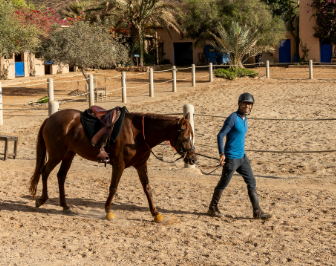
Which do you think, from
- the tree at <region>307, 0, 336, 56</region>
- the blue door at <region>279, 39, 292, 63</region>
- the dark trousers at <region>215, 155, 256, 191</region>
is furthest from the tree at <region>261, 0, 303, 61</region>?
the dark trousers at <region>215, 155, 256, 191</region>

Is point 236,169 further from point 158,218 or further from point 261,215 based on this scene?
point 158,218

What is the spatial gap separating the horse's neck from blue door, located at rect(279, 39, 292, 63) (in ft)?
95.7

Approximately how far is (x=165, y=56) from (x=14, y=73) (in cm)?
1161

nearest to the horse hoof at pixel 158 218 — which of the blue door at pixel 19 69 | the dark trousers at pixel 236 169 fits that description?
the dark trousers at pixel 236 169

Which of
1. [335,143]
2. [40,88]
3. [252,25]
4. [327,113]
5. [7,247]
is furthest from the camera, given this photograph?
[252,25]

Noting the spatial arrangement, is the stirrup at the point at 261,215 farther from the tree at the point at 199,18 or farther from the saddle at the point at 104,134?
the tree at the point at 199,18

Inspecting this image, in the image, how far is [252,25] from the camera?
90.6ft

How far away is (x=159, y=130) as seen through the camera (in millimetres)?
5297

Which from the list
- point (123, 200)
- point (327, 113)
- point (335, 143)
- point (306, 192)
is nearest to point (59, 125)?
point (123, 200)

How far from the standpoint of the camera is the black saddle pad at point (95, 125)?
5.45 meters

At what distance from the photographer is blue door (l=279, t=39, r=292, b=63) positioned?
3278cm

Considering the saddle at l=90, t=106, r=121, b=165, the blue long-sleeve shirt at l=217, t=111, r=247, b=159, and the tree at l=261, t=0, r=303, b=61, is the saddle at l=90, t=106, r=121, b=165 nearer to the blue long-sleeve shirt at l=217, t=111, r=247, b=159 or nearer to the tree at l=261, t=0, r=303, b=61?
the blue long-sleeve shirt at l=217, t=111, r=247, b=159

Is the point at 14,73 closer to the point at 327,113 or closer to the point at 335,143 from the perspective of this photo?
the point at 327,113

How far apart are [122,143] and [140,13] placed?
24.9 m
